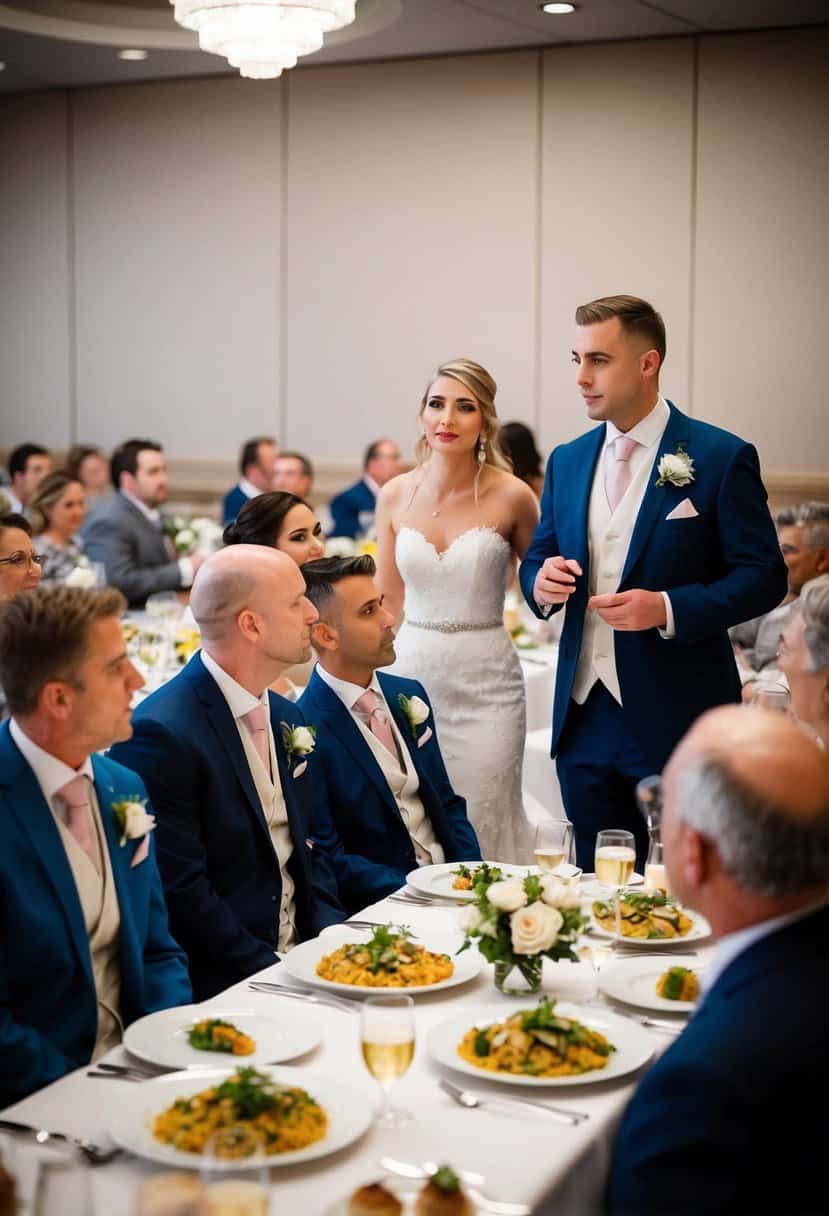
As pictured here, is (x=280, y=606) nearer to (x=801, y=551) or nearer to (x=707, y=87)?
(x=801, y=551)

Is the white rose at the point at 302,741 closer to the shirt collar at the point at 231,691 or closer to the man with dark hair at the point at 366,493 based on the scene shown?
the shirt collar at the point at 231,691

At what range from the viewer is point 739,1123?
1.60 metres

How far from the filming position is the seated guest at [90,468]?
10.4 m

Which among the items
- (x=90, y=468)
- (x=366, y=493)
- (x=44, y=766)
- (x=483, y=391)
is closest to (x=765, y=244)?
(x=366, y=493)

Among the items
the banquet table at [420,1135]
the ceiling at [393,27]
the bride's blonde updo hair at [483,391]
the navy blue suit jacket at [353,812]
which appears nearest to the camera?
the banquet table at [420,1135]

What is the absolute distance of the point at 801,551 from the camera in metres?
5.76

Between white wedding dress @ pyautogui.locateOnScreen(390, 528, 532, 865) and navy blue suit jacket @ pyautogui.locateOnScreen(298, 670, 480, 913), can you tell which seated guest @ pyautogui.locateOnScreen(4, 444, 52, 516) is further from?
navy blue suit jacket @ pyautogui.locateOnScreen(298, 670, 480, 913)

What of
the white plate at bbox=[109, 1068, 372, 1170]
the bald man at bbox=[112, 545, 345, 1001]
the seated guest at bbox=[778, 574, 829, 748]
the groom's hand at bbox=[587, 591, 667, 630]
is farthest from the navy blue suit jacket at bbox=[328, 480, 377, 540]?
the white plate at bbox=[109, 1068, 372, 1170]

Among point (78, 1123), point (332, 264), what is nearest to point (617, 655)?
point (78, 1123)

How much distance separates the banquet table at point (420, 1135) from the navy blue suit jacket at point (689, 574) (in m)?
1.65

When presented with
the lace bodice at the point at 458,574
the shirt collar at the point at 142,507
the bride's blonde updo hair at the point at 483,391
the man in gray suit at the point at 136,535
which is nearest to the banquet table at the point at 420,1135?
the lace bodice at the point at 458,574

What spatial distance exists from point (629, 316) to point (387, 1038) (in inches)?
95.3

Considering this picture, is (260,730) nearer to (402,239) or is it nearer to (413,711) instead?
(413,711)

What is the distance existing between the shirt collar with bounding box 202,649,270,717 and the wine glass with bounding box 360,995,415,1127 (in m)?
1.35
